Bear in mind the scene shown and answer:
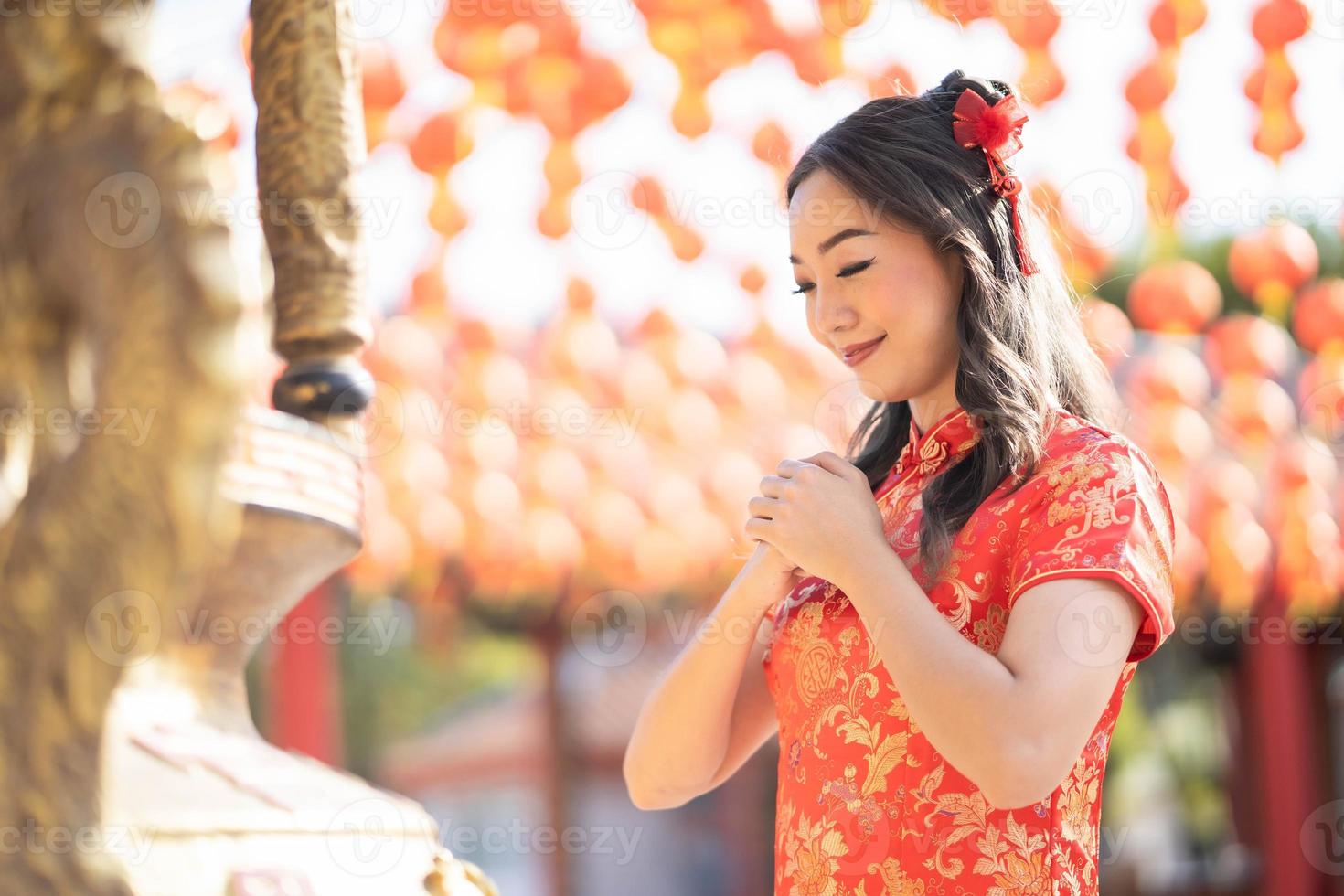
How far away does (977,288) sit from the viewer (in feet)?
3.85

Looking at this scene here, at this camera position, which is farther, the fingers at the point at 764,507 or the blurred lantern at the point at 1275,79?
the blurred lantern at the point at 1275,79

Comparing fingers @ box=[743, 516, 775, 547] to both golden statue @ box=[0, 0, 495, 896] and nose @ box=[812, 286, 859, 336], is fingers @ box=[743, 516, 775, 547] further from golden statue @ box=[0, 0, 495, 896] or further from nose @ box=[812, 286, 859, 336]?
golden statue @ box=[0, 0, 495, 896]

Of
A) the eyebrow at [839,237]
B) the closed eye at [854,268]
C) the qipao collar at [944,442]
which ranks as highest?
the eyebrow at [839,237]

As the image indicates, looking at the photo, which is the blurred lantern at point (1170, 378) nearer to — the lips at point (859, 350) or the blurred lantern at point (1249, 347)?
the blurred lantern at point (1249, 347)

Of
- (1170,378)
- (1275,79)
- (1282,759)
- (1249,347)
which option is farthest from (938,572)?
(1282,759)

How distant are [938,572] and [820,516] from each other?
0.35ft

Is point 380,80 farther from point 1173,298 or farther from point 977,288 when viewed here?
point 977,288

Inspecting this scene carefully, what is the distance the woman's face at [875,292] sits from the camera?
1170 mm

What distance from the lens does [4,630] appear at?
676 millimetres

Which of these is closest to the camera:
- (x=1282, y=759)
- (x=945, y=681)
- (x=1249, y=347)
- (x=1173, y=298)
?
(x=945, y=681)

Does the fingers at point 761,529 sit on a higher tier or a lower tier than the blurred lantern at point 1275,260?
lower

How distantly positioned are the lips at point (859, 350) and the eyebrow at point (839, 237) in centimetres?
8

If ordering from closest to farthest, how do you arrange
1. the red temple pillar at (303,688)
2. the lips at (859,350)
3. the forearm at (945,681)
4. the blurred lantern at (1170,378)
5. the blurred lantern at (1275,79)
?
the forearm at (945,681) → the lips at (859,350) → the blurred lantern at (1275,79) → the blurred lantern at (1170,378) → the red temple pillar at (303,688)

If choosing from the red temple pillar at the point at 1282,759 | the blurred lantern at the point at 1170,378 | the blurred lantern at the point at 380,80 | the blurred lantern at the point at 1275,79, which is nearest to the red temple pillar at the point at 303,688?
the blurred lantern at the point at 380,80
